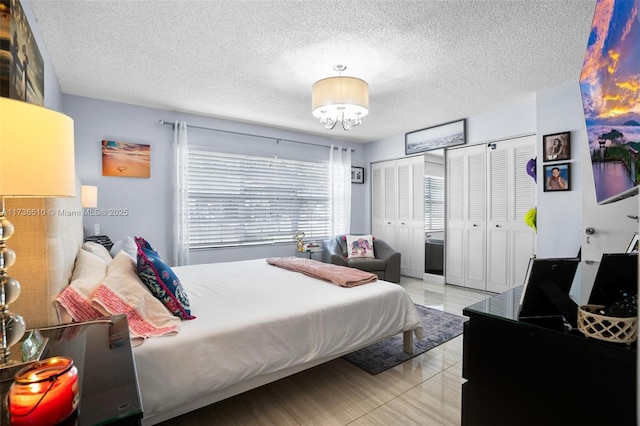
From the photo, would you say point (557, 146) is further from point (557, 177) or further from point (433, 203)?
point (433, 203)

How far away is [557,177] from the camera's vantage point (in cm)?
348

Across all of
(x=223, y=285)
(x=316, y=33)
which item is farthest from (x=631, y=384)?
(x=316, y=33)

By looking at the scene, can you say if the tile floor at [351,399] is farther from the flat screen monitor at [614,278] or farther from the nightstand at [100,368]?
the flat screen monitor at [614,278]

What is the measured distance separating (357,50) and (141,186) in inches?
122

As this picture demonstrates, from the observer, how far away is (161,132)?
4.16 m

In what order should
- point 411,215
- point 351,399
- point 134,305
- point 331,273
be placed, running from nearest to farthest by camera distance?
point 134,305
point 351,399
point 331,273
point 411,215

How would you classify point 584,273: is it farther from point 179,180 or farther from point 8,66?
point 179,180

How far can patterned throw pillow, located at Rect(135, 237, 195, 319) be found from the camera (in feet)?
5.66

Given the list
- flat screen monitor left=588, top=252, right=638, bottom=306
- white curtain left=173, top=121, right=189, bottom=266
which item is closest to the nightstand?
flat screen monitor left=588, top=252, right=638, bottom=306

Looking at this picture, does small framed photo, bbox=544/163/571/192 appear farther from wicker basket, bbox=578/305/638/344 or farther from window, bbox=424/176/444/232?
wicker basket, bbox=578/305/638/344

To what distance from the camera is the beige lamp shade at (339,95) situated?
9.06 feet

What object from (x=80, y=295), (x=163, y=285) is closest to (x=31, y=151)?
(x=80, y=295)

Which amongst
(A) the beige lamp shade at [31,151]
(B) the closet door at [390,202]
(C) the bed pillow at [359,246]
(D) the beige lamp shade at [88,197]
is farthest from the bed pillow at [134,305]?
(B) the closet door at [390,202]

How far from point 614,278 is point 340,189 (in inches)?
189
